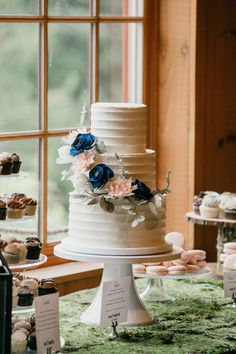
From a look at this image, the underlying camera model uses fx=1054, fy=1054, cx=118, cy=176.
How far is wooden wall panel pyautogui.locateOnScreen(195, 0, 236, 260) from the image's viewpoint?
4.44 m

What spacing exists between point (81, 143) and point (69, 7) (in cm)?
115

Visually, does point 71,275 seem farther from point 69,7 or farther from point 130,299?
point 69,7

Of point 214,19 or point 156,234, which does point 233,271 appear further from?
point 214,19

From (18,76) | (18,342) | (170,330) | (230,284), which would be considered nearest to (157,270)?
(230,284)

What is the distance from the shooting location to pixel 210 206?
13.5ft

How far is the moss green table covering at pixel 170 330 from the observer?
9.91 feet

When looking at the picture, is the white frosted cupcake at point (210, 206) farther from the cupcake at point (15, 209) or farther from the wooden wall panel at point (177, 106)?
the cupcake at point (15, 209)

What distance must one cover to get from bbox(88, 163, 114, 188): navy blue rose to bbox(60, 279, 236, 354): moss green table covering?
45 centimetres

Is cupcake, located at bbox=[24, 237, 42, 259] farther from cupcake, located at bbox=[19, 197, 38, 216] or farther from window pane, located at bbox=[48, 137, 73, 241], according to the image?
window pane, located at bbox=[48, 137, 73, 241]

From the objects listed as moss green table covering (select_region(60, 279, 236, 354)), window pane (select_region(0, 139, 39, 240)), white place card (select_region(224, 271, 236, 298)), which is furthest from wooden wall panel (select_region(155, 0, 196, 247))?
white place card (select_region(224, 271, 236, 298))

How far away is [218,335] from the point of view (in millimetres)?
3178

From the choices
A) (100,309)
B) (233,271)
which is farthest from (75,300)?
(233,271)

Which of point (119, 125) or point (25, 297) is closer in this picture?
point (25, 297)

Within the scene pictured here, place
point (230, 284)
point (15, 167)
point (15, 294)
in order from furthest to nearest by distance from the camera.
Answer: point (230, 284)
point (15, 167)
point (15, 294)
